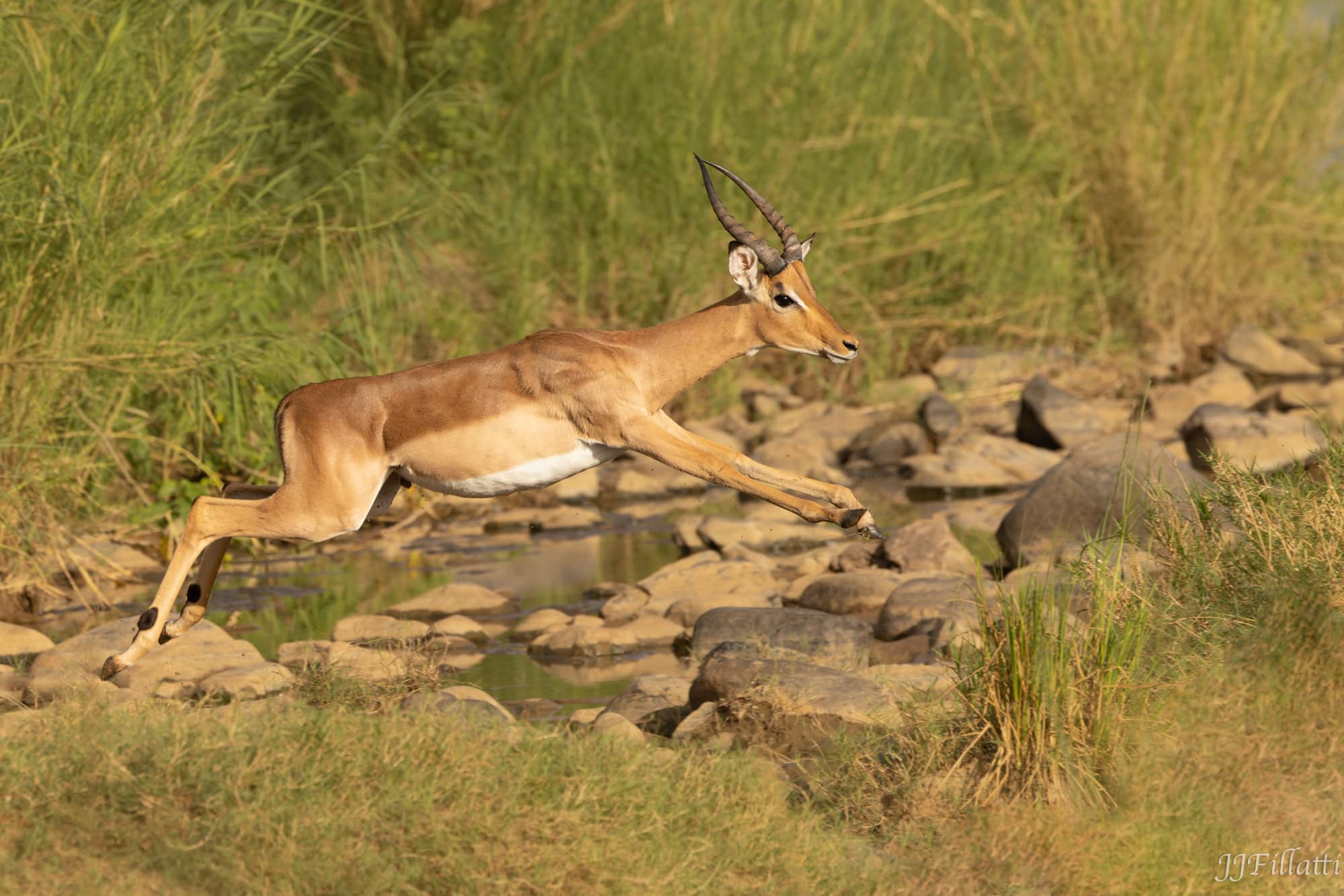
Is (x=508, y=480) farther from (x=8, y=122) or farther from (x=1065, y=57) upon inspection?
(x=1065, y=57)

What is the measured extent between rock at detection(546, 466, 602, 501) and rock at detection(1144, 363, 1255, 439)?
180 inches

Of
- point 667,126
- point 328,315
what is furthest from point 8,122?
point 667,126

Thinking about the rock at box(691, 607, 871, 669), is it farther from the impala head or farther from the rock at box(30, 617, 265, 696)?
the rock at box(30, 617, 265, 696)

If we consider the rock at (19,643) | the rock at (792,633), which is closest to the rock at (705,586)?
the rock at (792,633)

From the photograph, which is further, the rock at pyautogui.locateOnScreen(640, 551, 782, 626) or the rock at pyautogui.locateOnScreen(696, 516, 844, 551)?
the rock at pyautogui.locateOnScreen(696, 516, 844, 551)

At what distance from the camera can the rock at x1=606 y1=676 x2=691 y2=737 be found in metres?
6.85

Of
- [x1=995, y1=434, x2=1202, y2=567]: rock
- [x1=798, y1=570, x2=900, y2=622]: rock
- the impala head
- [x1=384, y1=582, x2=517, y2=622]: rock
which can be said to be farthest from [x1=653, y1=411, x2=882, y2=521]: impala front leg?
[x1=995, y1=434, x2=1202, y2=567]: rock

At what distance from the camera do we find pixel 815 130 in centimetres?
1455

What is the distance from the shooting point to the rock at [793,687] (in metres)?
6.41

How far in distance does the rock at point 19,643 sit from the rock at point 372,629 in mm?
1388

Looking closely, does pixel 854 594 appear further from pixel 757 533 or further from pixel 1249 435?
pixel 1249 435

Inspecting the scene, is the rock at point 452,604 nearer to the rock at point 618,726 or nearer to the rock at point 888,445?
the rock at point 618,726

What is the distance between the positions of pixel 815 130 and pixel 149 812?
10.9 meters
